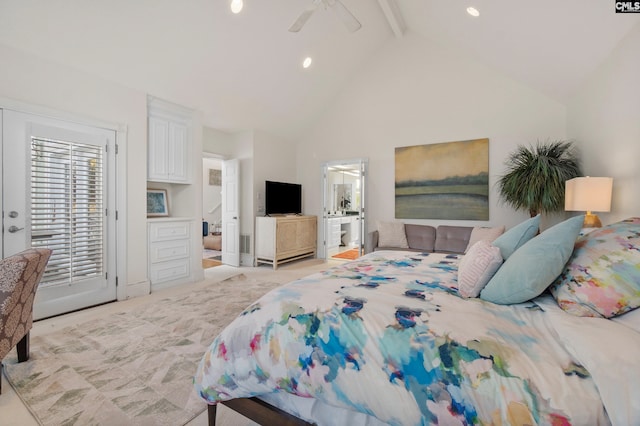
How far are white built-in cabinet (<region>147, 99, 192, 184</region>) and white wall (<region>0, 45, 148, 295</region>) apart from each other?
0.52ft

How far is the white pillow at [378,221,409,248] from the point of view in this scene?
4.56 m

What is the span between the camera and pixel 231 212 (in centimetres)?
547

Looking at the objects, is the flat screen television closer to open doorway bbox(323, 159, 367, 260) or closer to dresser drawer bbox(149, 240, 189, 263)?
open doorway bbox(323, 159, 367, 260)

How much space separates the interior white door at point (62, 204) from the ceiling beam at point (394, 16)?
3936 mm

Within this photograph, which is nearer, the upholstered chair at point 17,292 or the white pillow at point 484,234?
the upholstered chair at point 17,292

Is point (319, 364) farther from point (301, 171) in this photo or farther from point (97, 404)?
point (301, 171)

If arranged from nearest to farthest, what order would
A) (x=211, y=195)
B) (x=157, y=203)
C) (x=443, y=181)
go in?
(x=157, y=203)
(x=443, y=181)
(x=211, y=195)

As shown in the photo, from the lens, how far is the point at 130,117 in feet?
11.2

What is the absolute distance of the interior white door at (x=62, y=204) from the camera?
259 centimetres

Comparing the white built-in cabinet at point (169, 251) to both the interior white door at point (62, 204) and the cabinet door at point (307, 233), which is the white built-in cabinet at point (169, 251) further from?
the cabinet door at point (307, 233)

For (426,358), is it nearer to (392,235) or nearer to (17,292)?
(17,292)

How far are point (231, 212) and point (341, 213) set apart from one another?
3.37 meters

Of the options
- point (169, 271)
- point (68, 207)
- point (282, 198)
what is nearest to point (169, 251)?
point (169, 271)

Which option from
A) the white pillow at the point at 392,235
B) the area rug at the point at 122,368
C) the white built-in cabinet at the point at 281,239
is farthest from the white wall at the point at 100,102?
the white pillow at the point at 392,235
